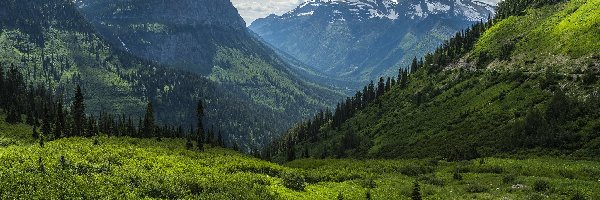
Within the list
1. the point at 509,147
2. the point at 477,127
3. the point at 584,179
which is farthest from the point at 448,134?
the point at 584,179

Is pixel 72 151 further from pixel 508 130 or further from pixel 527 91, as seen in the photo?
pixel 527 91

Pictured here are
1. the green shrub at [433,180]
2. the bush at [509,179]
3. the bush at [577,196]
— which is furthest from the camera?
the green shrub at [433,180]

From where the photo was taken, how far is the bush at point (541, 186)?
55475mm

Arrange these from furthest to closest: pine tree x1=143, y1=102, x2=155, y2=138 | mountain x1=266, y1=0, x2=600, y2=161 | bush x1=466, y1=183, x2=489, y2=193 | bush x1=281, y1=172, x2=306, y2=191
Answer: pine tree x1=143, y1=102, x2=155, y2=138 < mountain x1=266, y1=0, x2=600, y2=161 < bush x1=281, y1=172, x2=306, y2=191 < bush x1=466, y1=183, x2=489, y2=193

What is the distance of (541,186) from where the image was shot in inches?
2206

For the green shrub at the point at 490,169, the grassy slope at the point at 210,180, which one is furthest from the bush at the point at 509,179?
the green shrub at the point at 490,169

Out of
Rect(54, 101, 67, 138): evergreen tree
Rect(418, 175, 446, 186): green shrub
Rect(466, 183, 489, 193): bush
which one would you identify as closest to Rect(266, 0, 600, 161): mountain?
Rect(418, 175, 446, 186): green shrub

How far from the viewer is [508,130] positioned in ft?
405

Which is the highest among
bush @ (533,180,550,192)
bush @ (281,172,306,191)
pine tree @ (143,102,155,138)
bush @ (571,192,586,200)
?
bush @ (571,192,586,200)

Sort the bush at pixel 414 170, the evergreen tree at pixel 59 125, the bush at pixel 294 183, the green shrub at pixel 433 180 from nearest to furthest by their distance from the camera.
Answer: the bush at pixel 294 183
the green shrub at pixel 433 180
the bush at pixel 414 170
the evergreen tree at pixel 59 125

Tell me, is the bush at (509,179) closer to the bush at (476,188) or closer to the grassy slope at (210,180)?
the grassy slope at (210,180)

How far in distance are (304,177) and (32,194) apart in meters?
37.5

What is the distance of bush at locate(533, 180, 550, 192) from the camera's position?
55.5 metres

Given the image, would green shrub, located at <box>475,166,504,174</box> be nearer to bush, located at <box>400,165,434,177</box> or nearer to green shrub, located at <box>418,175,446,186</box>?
bush, located at <box>400,165,434,177</box>
